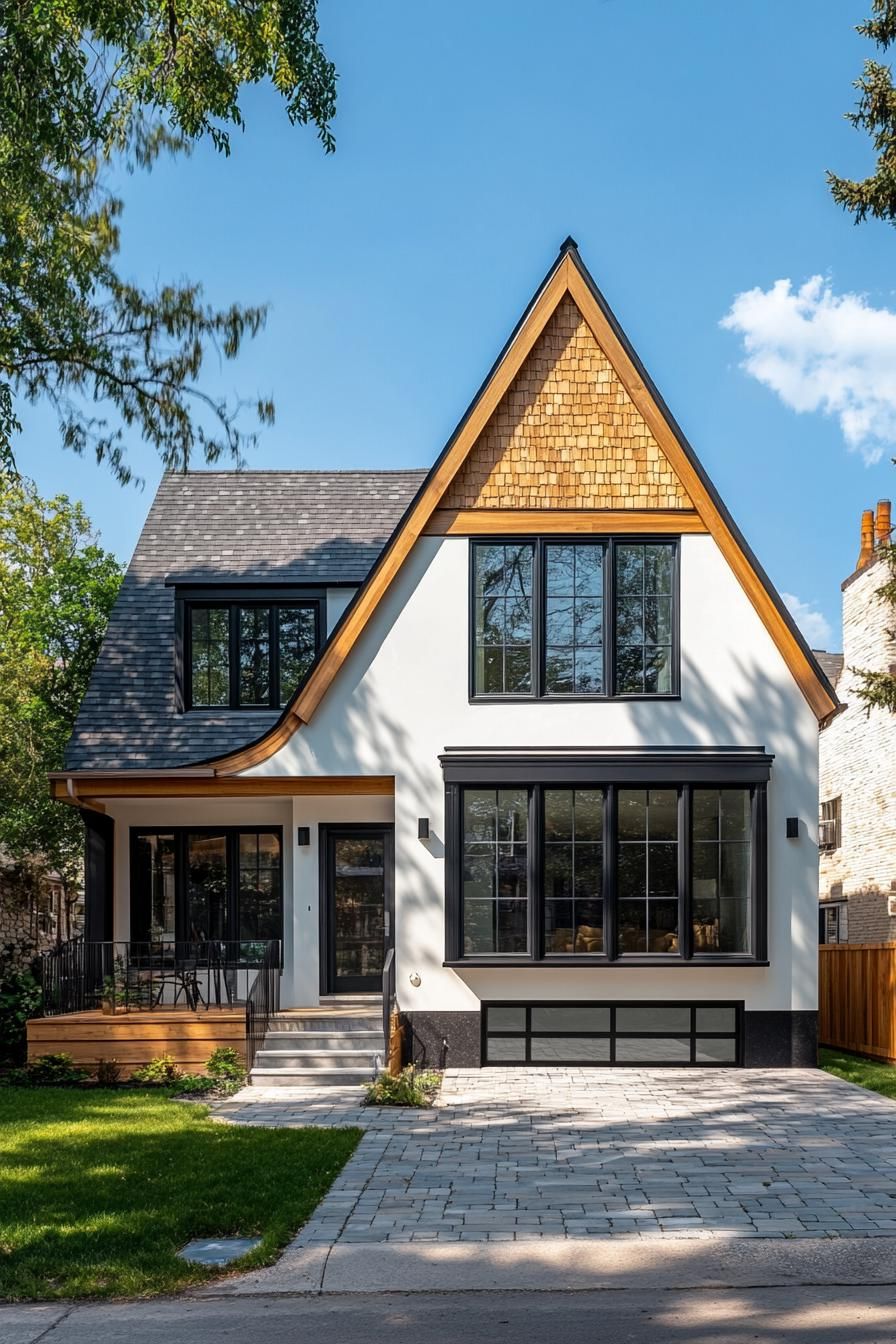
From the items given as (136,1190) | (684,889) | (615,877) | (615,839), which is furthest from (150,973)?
(136,1190)

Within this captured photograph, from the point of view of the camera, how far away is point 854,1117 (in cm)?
1147

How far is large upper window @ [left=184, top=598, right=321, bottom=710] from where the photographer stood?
17.2 m

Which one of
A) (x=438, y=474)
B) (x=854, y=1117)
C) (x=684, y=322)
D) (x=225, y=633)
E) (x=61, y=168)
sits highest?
(x=61, y=168)

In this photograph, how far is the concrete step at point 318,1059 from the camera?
45.0 ft

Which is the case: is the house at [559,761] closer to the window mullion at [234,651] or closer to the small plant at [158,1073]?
the small plant at [158,1073]

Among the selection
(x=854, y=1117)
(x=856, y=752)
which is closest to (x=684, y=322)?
(x=854, y=1117)

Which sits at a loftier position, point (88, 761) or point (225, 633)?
point (225, 633)

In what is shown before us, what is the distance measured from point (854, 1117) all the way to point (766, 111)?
1000 cm

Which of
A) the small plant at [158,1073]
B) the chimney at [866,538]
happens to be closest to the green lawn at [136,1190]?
the small plant at [158,1073]

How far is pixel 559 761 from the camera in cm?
1460

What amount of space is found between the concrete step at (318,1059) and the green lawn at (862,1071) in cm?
515

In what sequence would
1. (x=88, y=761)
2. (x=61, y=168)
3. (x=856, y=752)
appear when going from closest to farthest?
1. (x=61, y=168)
2. (x=88, y=761)
3. (x=856, y=752)

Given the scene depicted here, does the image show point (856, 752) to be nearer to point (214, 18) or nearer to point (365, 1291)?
point (214, 18)

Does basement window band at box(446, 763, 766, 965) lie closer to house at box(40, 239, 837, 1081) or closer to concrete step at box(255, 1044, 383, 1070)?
house at box(40, 239, 837, 1081)
